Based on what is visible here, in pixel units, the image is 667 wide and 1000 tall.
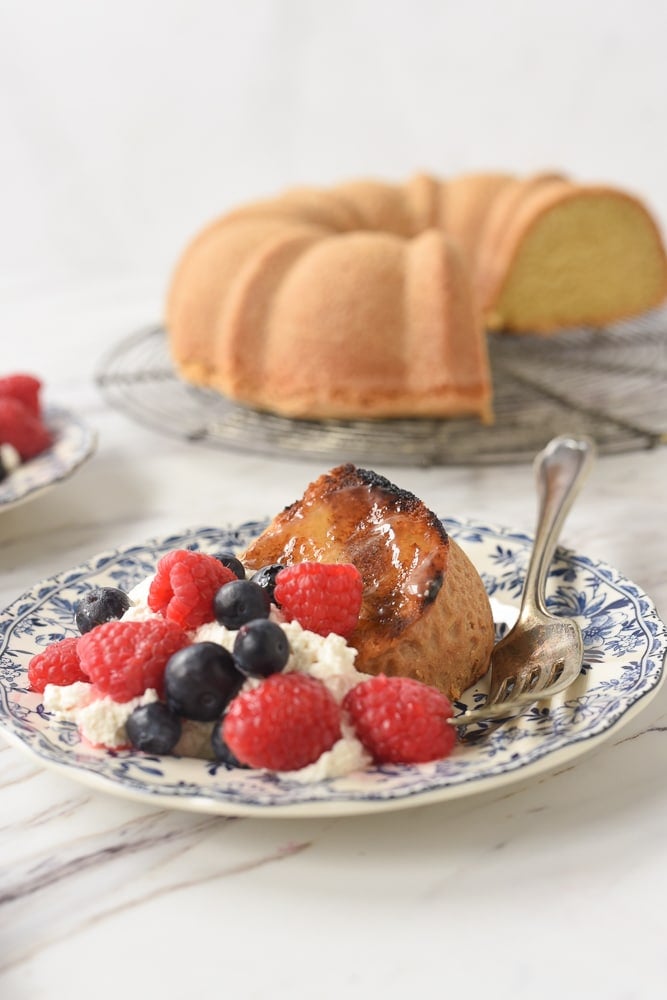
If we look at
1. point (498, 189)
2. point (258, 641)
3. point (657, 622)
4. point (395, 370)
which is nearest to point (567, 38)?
point (498, 189)

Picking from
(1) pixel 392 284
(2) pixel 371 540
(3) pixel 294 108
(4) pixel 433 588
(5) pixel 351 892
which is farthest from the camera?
(3) pixel 294 108

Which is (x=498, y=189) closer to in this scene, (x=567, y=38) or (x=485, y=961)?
(x=567, y=38)

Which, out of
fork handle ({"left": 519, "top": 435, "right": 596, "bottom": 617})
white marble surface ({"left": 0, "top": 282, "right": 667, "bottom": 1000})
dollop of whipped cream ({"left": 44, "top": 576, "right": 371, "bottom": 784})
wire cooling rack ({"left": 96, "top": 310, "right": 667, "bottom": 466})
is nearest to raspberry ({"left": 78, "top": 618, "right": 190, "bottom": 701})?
dollop of whipped cream ({"left": 44, "top": 576, "right": 371, "bottom": 784})

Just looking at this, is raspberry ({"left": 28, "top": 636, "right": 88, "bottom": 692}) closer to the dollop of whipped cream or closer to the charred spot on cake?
the dollop of whipped cream

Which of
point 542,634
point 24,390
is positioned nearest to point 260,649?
point 542,634

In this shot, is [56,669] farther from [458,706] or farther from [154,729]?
[458,706]

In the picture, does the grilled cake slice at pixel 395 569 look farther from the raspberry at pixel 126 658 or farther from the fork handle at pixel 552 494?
the raspberry at pixel 126 658
